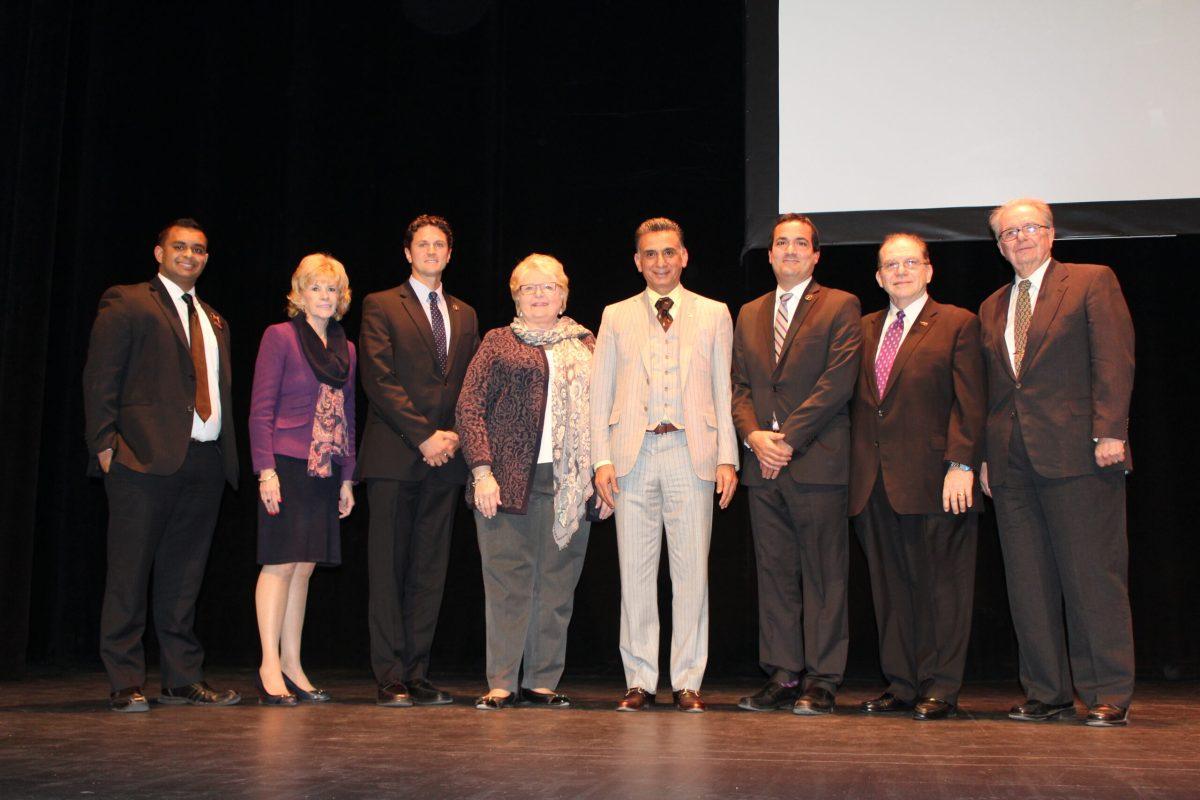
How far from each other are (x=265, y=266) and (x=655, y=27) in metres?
2.13

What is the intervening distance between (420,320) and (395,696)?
4.15 feet

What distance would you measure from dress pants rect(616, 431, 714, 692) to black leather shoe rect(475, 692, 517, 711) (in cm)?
39

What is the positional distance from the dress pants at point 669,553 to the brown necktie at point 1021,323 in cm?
105

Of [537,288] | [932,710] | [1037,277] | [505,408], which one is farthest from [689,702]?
[1037,277]

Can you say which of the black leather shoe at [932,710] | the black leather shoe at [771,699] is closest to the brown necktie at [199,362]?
the black leather shoe at [771,699]

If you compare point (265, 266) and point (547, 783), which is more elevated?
point (265, 266)

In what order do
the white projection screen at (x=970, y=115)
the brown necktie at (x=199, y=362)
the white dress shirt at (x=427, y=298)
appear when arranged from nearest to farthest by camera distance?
1. the brown necktie at (x=199, y=362)
2. the white dress shirt at (x=427, y=298)
3. the white projection screen at (x=970, y=115)

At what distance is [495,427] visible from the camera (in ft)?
11.9

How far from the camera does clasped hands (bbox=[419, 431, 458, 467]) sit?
12.0ft

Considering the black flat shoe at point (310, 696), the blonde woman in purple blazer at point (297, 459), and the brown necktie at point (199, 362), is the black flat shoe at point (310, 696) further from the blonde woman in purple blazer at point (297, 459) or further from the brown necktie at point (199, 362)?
the brown necktie at point (199, 362)

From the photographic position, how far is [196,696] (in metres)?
3.63

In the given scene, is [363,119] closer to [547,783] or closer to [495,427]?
[495,427]

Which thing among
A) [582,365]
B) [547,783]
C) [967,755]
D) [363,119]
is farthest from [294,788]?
[363,119]

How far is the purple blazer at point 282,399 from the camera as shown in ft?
12.1
